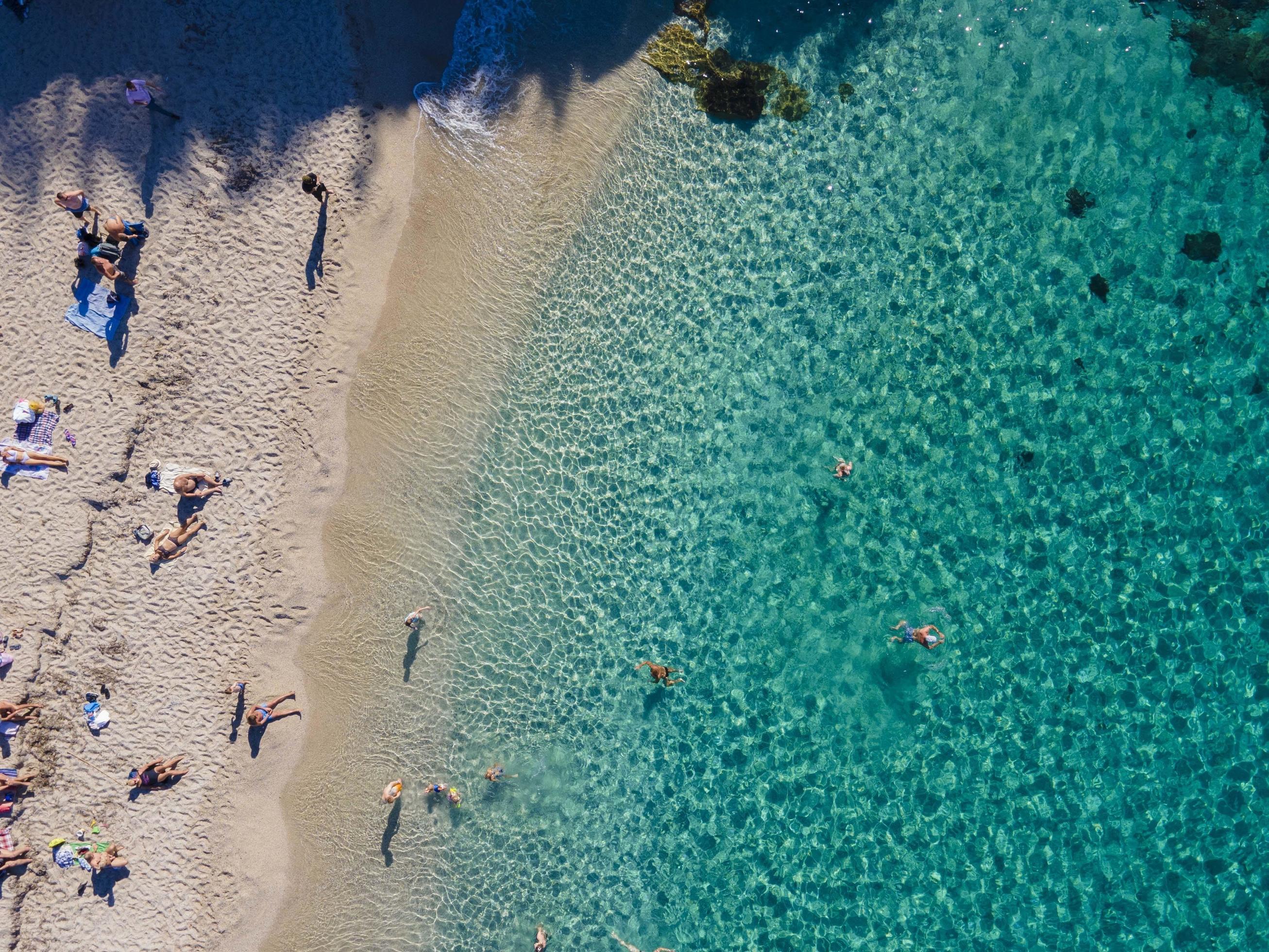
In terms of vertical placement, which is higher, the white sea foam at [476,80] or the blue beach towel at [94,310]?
the white sea foam at [476,80]

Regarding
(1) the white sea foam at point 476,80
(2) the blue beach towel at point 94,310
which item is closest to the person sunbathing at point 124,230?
(2) the blue beach towel at point 94,310

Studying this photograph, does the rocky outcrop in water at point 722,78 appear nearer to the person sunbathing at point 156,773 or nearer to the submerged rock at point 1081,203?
the submerged rock at point 1081,203

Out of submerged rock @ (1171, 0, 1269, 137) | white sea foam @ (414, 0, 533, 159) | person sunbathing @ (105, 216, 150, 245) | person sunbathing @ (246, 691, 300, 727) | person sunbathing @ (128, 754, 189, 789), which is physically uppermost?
submerged rock @ (1171, 0, 1269, 137)

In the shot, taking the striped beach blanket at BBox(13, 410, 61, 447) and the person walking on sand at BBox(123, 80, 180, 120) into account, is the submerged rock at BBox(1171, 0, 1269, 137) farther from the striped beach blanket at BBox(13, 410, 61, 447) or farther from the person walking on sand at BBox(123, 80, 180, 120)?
the striped beach blanket at BBox(13, 410, 61, 447)

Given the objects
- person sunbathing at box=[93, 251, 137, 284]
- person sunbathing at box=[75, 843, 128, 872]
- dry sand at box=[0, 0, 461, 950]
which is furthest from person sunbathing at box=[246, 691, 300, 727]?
person sunbathing at box=[93, 251, 137, 284]

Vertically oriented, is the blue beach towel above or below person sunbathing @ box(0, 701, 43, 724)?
above

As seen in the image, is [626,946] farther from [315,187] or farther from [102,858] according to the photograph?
[315,187]

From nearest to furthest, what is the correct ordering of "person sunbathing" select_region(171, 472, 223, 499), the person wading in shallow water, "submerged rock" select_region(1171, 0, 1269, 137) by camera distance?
1. "person sunbathing" select_region(171, 472, 223, 499)
2. the person wading in shallow water
3. "submerged rock" select_region(1171, 0, 1269, 137)
